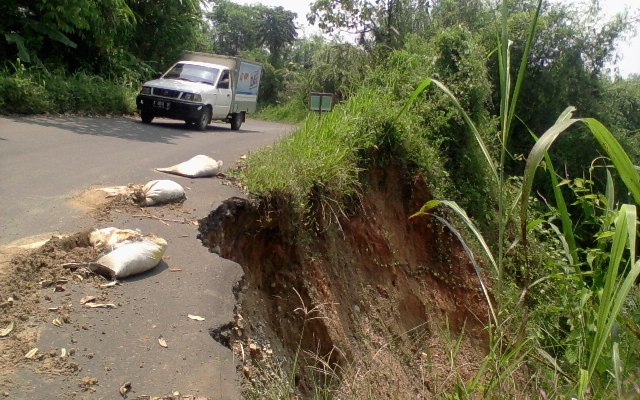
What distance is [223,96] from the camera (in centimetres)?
1956

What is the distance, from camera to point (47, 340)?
4.04 meters

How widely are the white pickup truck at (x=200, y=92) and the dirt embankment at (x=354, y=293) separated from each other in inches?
332

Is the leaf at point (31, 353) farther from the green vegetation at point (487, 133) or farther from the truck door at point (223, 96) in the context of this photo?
the truck door at point (223, 96)

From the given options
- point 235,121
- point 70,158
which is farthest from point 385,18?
point 70,158

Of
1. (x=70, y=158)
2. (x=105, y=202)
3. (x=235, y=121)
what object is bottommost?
(x=235, y=121)

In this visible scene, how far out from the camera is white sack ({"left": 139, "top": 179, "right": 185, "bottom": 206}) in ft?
23.1

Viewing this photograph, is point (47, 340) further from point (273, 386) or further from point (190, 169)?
A: point (190, 169)

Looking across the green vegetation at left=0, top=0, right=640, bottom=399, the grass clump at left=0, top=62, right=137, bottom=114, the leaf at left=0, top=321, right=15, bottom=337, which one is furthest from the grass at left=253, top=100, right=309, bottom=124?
the leaf at left=0, top=321, right=15, bottom=337

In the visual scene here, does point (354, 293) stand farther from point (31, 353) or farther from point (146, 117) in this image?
point (146, 117)

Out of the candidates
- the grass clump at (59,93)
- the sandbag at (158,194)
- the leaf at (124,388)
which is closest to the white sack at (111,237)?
the sandbag at (158,194)

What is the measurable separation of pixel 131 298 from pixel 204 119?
13786mm

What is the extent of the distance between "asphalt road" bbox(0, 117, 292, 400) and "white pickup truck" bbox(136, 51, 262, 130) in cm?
727

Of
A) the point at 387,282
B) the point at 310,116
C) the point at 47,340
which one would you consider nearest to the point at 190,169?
the point at 310,116

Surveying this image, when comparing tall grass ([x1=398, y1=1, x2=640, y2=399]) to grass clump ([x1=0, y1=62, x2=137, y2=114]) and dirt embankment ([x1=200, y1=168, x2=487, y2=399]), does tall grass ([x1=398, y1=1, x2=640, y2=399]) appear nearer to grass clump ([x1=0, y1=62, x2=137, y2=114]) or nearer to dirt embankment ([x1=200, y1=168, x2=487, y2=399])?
dirt embankment ([x1=200, y1=168, x2=487, y2=399])
